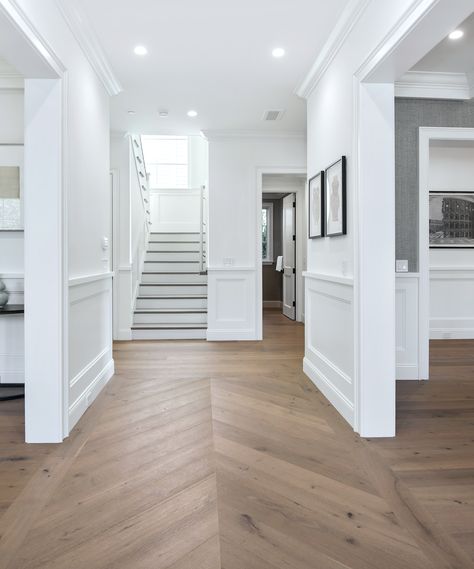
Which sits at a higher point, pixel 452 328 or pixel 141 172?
pixel 141 172

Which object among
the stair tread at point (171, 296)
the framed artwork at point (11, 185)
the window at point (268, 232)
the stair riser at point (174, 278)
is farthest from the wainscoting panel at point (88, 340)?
the window at point (268, 232)

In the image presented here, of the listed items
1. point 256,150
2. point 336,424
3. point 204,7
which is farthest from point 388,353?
point 256,150

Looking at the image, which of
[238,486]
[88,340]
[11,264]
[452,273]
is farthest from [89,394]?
[452,273]

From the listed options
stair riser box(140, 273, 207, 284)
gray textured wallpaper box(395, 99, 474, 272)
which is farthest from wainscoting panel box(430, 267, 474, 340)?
stair riser box(140, 273, 207, 284)

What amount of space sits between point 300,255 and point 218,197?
2290 mm

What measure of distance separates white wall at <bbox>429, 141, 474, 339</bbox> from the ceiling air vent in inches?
86.5

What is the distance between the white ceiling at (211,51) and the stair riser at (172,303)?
97.0 inches

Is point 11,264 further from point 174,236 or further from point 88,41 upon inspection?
point 174,236

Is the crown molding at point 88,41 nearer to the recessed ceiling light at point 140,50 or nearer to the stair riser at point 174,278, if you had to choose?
the recessed ceiling light at point 140,50

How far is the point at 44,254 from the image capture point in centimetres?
259

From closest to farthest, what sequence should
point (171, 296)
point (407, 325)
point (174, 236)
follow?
point (407, 325)
point (171, 296)
point (174, 236)

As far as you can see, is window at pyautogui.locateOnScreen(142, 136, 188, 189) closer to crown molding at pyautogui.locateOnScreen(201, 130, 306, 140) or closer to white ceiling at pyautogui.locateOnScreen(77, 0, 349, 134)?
crown molding at pyautogui.locateOnScreen(201, 130, 306, 140)

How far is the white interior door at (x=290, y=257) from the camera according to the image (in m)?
7.73

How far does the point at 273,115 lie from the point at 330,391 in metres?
3.17
